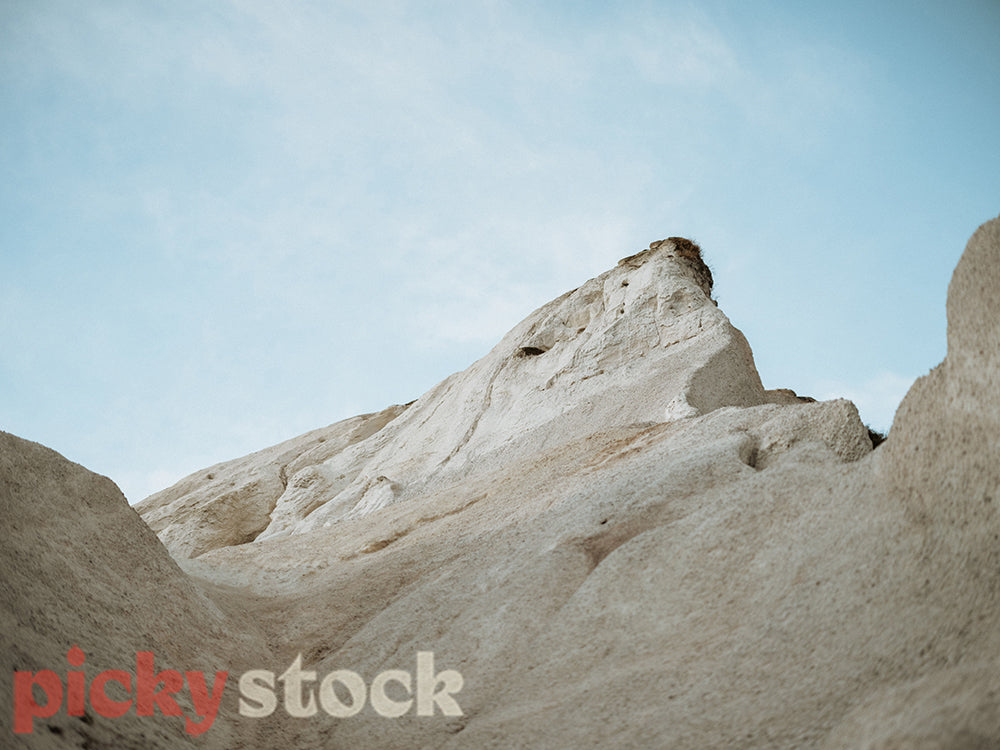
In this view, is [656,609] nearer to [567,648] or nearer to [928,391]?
[567,648]

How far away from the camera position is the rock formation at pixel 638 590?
3707 mm

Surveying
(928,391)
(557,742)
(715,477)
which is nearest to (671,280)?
(715,477)

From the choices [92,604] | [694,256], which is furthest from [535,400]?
[92,604]

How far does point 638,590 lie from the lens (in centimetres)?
523

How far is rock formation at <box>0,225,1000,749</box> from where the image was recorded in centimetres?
371

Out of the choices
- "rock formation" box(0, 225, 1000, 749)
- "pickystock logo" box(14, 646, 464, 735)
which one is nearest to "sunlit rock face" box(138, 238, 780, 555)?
"rock formation" box(0, 225, 1000, 749)

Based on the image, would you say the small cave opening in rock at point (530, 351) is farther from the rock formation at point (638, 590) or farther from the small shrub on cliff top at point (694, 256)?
the rock formation at point (638, 590)

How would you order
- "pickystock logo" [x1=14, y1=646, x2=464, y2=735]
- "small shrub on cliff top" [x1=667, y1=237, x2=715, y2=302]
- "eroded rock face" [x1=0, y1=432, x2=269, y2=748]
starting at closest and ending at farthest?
1. "pickystock logo" [x1=14, y1=646, x2=464, y2=735]
2. "eroded rock face" [x1=0, y1=432, x2=269, y2=748]
3. "small shrub on cliff top" [x1=667, y1=237, x2=715, y2=302]

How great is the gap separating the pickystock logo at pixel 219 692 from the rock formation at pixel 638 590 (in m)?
0.09

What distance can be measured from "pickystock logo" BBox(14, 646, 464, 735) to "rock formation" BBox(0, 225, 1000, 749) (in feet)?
0.31

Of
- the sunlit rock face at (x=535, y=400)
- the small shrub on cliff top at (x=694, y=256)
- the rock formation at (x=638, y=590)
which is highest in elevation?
the small shrub on cliff top at (x=694, y=256)

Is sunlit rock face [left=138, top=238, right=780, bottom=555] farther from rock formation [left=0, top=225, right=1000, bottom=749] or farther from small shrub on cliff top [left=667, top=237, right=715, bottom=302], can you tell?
rock formation [left=0, top=225, right=1000, bottom=749]

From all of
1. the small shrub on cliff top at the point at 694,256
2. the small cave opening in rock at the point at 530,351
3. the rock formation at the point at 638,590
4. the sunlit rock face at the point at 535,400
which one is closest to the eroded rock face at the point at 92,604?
the rock formation at the point at 638,590

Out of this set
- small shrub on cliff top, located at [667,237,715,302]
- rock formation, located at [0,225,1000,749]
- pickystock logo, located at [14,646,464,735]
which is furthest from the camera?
small shrub on cliff top, located at [667,237,715,302]
